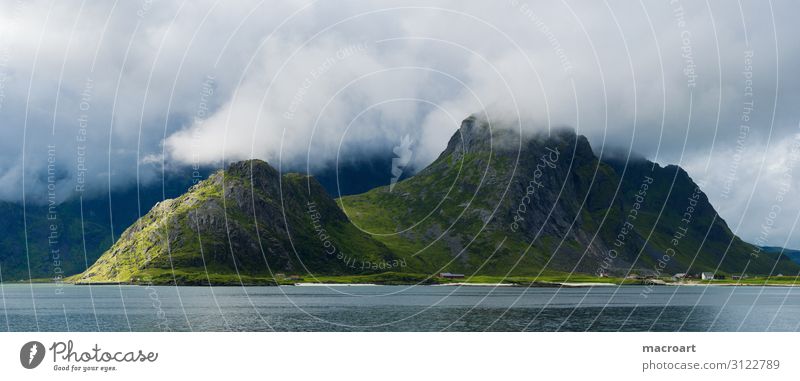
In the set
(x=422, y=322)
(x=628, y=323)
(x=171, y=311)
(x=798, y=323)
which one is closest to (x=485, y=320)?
(x=422, y=322)

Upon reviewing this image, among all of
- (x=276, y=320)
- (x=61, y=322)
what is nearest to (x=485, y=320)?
(x=276, y=320)

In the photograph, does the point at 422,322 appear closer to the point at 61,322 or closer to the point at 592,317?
the point at 592,317

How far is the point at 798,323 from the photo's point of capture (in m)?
135

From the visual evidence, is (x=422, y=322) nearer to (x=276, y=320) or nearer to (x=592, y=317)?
(x=276, y=320)

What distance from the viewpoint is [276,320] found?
13100cm

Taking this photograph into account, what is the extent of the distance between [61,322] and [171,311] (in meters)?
28.2

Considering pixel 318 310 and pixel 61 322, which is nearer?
pixel 61 322
